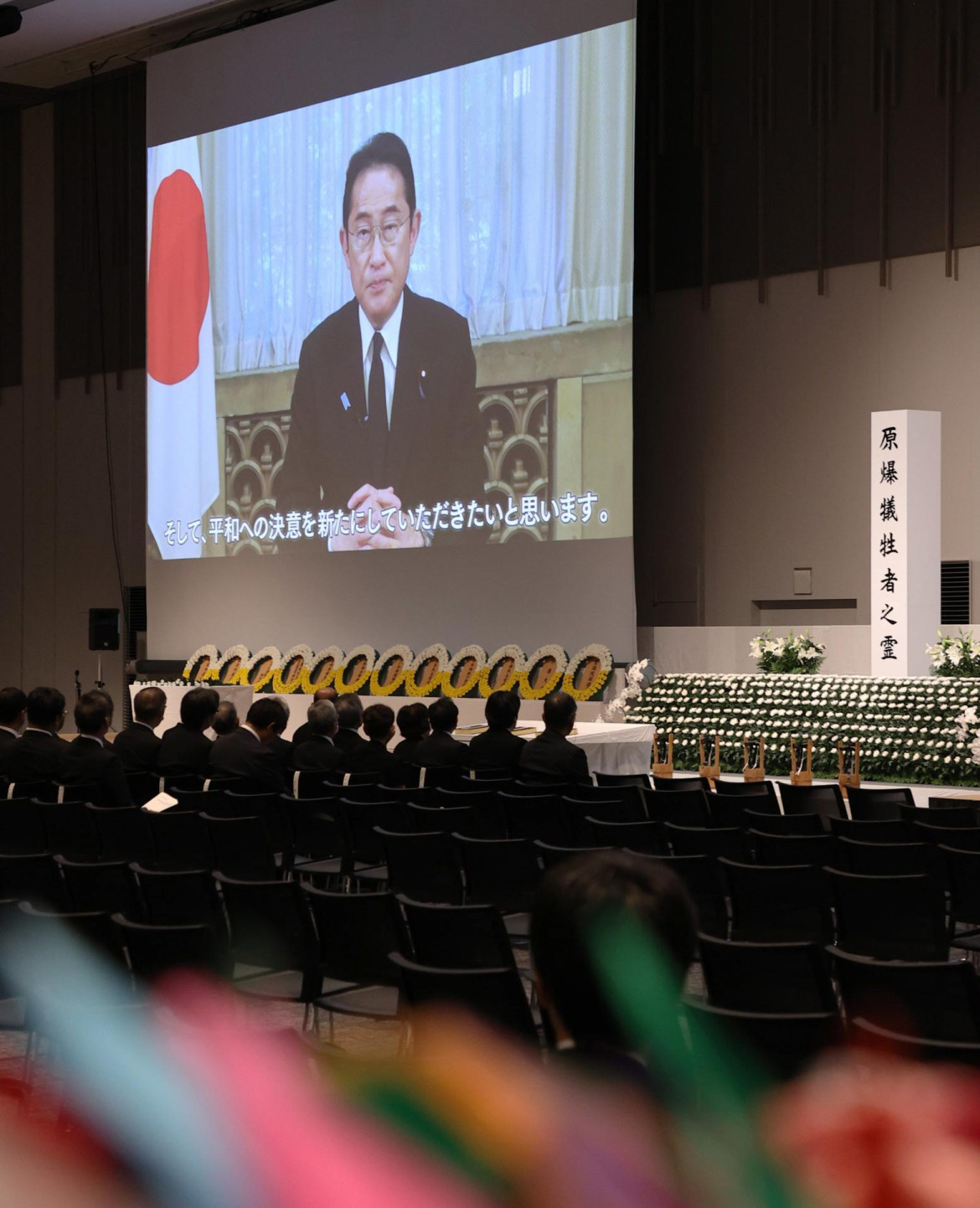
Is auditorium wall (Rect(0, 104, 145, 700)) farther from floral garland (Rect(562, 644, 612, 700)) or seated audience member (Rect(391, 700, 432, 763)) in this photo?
seated audience member (Rect(391, 700, 432, 763))

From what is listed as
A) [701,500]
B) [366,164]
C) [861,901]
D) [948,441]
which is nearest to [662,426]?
[701,500]

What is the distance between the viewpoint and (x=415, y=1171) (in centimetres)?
132

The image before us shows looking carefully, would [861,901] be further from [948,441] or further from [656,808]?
[948,441]

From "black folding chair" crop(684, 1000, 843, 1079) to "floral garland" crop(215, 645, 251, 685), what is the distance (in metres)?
14.2

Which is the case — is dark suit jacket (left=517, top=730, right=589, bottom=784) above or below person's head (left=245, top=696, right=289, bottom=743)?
below

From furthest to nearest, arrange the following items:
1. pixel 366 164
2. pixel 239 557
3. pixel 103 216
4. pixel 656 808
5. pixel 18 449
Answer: pixel 18 449
pixel 103 216
pixel 239 557
pixel 366 164
pixel 656 808

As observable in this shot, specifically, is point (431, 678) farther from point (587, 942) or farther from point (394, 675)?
point (587, 942)

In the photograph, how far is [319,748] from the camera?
26.1 ft

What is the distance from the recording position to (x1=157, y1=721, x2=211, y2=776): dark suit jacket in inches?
313

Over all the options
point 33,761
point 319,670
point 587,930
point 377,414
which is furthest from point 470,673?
point 587,930

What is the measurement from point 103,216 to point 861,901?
18.6 m

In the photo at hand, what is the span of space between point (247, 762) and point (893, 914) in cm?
375

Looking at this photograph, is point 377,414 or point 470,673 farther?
point 377,414

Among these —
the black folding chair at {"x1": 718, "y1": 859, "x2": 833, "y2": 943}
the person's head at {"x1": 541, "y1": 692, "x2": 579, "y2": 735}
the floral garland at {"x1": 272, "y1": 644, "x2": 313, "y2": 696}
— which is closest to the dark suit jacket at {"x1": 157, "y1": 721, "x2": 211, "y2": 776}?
the person's head at {"x1": 541, "y1": 692, "x2": 579, "y2": 735}
